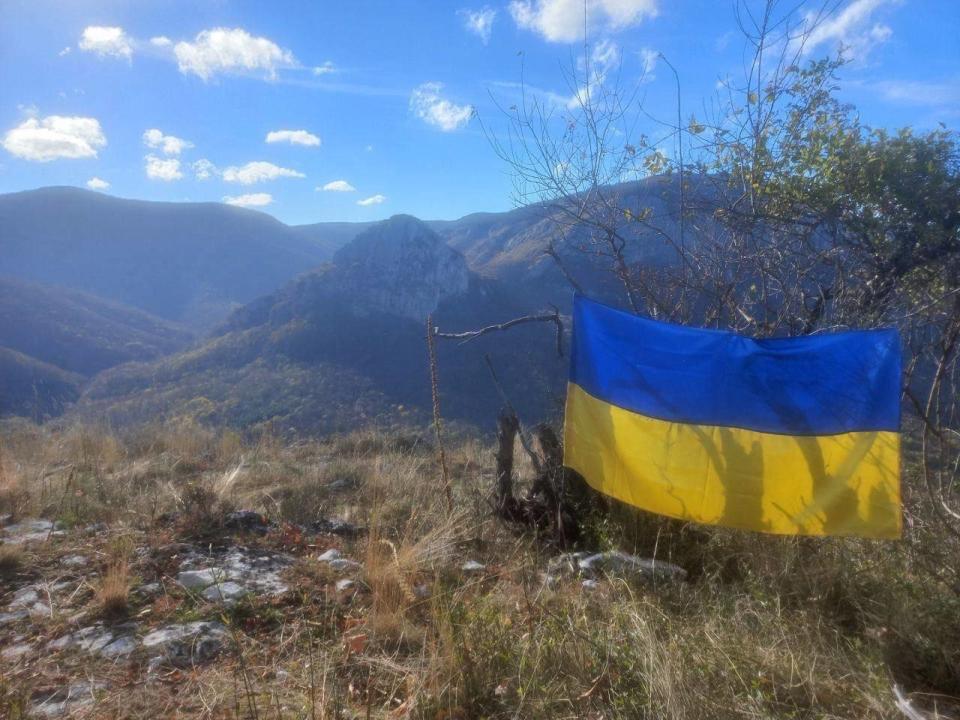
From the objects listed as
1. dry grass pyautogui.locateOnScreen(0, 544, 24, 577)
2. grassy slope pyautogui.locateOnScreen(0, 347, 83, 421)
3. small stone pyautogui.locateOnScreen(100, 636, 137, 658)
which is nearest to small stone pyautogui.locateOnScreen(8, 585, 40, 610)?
dry grass pyautogui.locateOnScreen(0, 544, 24, 577)

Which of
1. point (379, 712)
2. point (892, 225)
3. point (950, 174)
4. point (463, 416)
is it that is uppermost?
point (950, 174)

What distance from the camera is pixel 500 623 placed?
255 cm

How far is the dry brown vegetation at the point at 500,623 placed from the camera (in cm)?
215

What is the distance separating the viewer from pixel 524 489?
4926 millimetres

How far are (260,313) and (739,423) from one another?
55.2 meters

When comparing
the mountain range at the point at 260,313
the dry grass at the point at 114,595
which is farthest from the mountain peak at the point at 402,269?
the dry grass at the point at 114,595

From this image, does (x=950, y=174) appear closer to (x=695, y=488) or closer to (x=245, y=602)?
(x=695, y=488)

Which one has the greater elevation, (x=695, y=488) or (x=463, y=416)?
(x=695, y=488)

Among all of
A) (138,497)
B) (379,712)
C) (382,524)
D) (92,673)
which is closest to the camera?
(379,712)

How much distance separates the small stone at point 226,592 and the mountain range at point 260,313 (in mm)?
2621

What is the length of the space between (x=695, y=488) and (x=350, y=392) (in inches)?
1475

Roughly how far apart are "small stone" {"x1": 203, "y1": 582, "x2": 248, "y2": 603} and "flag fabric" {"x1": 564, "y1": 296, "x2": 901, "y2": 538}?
1.81 meters

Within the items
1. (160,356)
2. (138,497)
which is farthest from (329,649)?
(160,356)

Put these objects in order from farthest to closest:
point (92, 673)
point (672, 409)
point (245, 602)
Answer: point (672, 409) < point (245, 602) < point (92, 673)
